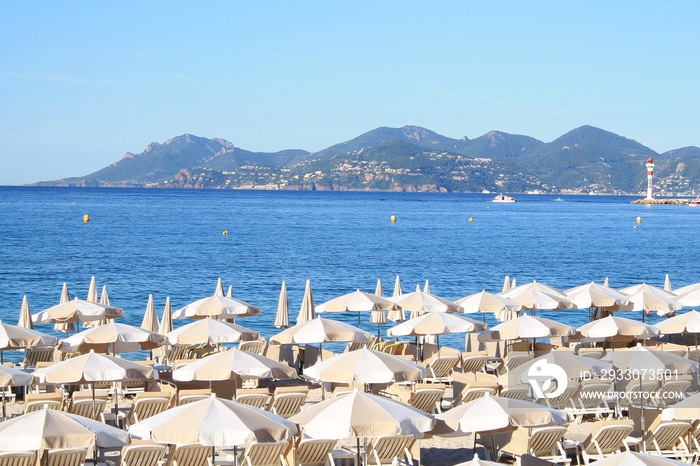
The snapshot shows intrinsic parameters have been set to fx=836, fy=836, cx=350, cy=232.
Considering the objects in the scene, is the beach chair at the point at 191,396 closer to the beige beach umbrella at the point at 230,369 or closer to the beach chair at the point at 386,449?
the beige beach umbrella at the point at 230,369

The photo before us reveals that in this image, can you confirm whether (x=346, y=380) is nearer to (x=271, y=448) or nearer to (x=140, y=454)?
(x=271, y=448)

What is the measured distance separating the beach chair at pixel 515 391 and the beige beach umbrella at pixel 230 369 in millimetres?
2931

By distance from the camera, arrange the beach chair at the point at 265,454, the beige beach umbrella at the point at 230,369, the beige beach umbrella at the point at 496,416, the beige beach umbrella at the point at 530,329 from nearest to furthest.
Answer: the beige beach umbrella at the point at 496,416
the beach chair at the point at 265,454
the beige beach umbrella at the point at 230,369
the beige beach umbrella at the point at 530,329

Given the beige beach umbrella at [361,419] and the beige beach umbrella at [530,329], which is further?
the beige beach umbrella at [530,329]

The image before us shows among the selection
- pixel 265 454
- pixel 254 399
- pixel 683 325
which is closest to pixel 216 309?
pixel 254 399

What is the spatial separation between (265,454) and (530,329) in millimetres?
6517

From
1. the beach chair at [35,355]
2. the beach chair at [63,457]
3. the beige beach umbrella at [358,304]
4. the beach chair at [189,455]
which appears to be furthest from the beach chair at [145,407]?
the beige beach umbrella at [358,304]

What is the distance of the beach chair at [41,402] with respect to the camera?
10859 mm

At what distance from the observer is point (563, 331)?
14414mm

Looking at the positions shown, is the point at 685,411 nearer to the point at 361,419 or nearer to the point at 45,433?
the point at 361,419

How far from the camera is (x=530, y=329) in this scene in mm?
14367

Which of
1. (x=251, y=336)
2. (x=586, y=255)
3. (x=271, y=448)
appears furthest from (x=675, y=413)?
(x=586, y=255)

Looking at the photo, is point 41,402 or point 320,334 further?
point 320,334

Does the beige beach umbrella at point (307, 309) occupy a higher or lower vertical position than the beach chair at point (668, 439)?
higher
